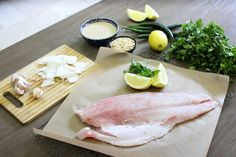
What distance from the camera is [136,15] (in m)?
1.49

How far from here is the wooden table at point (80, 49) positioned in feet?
3.17

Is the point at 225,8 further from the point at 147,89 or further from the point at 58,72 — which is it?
the point at 58,72

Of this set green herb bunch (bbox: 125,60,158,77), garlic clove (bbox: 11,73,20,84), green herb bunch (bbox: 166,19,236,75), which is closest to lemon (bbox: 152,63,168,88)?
green herb bunch (bbox: 125,60,158,77)

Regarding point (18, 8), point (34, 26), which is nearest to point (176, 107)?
point (34, 26)

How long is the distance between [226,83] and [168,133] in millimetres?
325

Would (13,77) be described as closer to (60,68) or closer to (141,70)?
(60,68)

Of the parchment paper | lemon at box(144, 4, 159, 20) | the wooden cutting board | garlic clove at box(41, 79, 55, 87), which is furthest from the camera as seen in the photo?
lemon at box(144, 4, 159, 20)

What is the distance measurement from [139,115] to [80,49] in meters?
0.48

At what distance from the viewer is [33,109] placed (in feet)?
3.58

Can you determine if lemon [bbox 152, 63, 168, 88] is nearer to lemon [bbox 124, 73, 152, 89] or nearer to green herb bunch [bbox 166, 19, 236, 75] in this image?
lemon [bbox 124, 73, 152, 89]

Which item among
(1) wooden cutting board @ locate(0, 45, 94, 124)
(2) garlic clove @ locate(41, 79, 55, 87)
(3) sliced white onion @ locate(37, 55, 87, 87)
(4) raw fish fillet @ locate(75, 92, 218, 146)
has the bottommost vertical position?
(1) wooden cutting board @ locate(0, 45, 94, 124)

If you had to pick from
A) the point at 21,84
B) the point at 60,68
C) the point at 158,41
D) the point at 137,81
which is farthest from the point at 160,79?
the point at 21,84

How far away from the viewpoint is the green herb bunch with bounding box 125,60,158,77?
1.13 meters

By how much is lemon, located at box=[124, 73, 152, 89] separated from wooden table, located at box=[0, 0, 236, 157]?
0.62 feet
